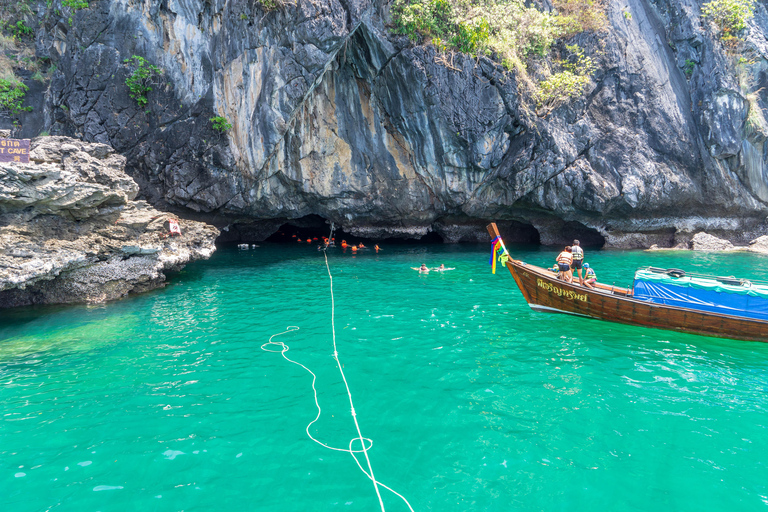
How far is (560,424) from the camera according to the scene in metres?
5.96

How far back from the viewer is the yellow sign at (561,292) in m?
10.9

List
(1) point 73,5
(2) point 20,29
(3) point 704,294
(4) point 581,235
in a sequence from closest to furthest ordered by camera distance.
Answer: (3) point 704,294 < (1) point 73,5 < (2) point 20,29 < (4) point 581,235

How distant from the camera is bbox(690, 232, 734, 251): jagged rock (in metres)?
25.0

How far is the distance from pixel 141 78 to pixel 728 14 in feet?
114

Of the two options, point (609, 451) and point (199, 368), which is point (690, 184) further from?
point (199, 368)

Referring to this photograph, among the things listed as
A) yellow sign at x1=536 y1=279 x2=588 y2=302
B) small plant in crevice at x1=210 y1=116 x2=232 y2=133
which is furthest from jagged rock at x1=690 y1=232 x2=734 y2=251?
small plant in crevice at x1=210 y1=116 x2=232 y2=133

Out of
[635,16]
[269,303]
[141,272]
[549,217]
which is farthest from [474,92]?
[141,272]

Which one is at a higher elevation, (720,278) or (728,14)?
(728,14)

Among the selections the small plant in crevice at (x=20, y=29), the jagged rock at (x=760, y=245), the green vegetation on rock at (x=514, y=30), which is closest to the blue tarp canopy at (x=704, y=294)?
the green vegetation on rock at (x=514, y=30)

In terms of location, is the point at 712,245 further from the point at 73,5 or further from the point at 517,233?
the point at 73,5

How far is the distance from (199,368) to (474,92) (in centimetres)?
1937

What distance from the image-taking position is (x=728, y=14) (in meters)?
23.4

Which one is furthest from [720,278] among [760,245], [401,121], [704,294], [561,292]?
[760,245]

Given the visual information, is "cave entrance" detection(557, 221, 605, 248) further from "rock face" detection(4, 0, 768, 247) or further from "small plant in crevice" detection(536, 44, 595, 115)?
"small plant in crevice" detection(536, 44, 595, 115)
